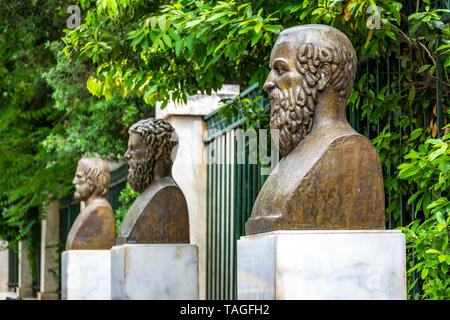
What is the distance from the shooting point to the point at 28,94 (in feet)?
42.7

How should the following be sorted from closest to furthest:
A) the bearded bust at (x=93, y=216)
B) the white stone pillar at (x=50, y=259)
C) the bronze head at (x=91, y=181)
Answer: the bearded bust at (x=93, y=216), the bronze head at (x=91, y=181), the white stone pillar at (x=50, y=259)

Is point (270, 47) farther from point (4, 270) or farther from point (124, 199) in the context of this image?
point (4, 270)

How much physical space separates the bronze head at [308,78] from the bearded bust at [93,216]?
15.3ft

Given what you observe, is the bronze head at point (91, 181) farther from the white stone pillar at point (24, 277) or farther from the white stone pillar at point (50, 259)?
the white stone pillar at point (24, 277)

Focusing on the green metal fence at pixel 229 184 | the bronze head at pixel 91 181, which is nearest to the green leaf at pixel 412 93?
the green metal fence at pixel 229 184

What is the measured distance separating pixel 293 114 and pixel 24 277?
1652cm

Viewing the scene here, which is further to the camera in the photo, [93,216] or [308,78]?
[93,216]

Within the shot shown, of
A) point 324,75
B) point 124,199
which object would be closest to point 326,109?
point 324,75

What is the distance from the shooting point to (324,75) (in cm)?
398

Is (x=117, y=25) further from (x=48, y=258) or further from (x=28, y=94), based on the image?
(x=48, y=258)

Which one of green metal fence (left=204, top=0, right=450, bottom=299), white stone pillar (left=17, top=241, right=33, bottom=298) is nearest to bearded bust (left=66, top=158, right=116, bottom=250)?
green metal fence (left=204, top=0, right=450, bottom=299)

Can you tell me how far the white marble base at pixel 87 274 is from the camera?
838 centimetres

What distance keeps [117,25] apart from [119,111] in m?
4.74

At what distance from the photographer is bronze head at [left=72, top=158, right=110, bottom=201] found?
852cm
